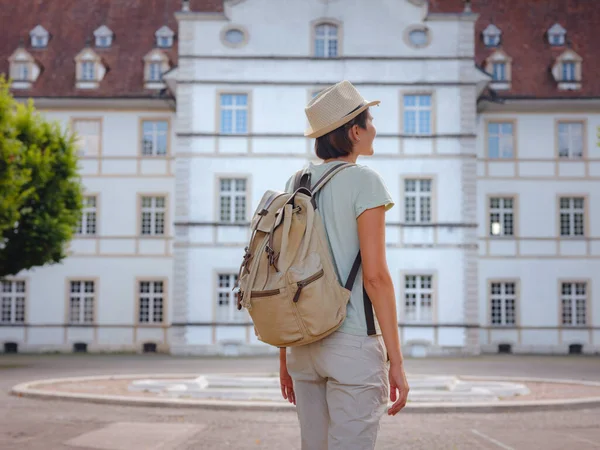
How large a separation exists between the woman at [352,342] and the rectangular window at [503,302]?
1203 inches

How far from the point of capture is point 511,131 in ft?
111

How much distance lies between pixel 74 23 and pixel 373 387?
35406mm

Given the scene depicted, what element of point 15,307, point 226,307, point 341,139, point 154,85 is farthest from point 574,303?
point 341,139

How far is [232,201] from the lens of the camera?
102 ft

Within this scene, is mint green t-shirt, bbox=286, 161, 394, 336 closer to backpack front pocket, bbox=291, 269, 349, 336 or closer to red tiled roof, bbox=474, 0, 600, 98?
backpack front pocket, bbox=291, 269, 349, 336

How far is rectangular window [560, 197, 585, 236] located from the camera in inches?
1315

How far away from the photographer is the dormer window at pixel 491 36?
35.9m

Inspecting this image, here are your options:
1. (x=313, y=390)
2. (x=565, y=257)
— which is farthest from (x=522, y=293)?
(x=313, y=390)

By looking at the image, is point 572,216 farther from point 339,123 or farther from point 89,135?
point 339,123

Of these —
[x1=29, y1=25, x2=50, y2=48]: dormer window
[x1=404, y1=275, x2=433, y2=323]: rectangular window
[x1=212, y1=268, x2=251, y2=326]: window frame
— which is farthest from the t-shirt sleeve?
[x1=29, y1=25, x2=50, y2=48]: dormer window

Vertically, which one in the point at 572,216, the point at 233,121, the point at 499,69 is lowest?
the point at 572,216

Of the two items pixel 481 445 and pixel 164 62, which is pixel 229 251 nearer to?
pixel 164 62

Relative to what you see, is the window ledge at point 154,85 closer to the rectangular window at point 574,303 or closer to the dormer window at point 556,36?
the dormer window at point 556,36

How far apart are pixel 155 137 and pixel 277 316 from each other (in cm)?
3108
